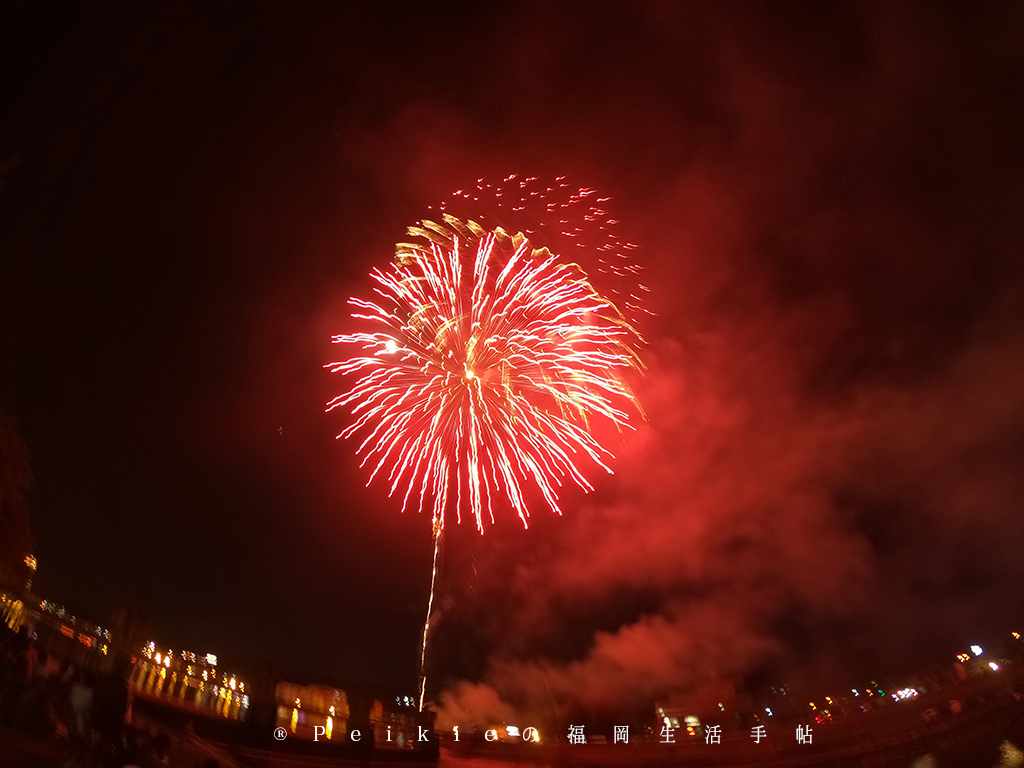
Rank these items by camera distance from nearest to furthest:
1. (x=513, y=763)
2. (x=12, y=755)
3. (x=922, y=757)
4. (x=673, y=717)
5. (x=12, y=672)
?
(x=12, y=755) → (x=12, y=672) → (x=513, y=763) → (x=922, y=757) → (x=673, y=717)

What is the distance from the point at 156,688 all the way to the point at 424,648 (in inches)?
226

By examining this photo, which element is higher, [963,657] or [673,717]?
[963,657]

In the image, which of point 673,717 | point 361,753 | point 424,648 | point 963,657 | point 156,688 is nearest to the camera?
point 156,688

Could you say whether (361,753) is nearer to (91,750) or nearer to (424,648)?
(424,648)

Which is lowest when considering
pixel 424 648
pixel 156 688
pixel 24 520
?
pixel 156 688

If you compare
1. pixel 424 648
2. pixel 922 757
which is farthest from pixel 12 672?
pixel 922 757

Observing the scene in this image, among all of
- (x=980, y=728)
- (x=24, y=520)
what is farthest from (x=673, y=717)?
(x=24, y=520)

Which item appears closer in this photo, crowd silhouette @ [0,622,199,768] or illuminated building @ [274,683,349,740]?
crowd silhouette @ [0,622,199,768]

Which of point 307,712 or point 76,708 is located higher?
point 76,708

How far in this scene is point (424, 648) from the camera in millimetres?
15898

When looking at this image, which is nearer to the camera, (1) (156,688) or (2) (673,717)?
(1) (156,688)

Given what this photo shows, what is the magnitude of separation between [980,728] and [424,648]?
20733 mm

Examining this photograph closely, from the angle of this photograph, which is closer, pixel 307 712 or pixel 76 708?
pixel 76 708

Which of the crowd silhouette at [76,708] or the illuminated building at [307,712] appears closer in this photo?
the crowd silhouette at [76,708]
